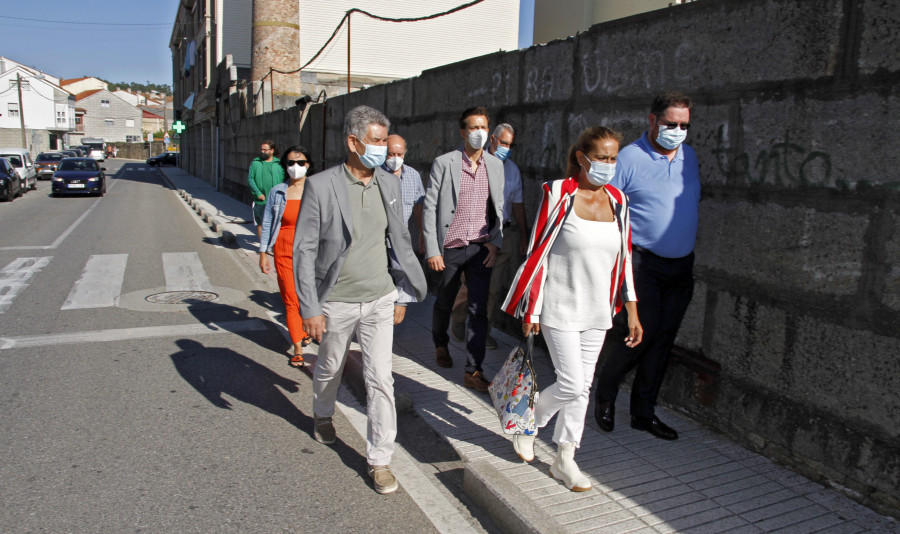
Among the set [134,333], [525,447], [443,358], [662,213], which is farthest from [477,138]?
[134,333]

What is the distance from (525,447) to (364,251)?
1449 mm

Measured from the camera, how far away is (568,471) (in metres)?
3.55

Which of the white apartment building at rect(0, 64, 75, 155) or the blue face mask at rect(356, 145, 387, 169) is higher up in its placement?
the white apartment building at rect(0, 64, 75, 155)

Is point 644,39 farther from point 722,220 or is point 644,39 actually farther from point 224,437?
point 224,437

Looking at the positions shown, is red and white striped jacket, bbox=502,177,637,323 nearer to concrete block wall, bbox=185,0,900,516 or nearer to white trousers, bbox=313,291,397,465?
white trousers, bbox=313,291,397,465

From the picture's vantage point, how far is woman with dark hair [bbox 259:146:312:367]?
5977mm

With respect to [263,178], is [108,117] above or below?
above

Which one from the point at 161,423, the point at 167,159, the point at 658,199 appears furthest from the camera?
the point at 167,159

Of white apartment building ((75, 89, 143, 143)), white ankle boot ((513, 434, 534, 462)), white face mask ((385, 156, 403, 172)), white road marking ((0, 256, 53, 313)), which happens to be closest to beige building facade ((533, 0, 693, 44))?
white face mask ((385, 156, 403, 172))

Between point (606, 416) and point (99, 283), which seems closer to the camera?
point (606, 416)

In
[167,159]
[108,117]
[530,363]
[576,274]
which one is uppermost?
[108,117]

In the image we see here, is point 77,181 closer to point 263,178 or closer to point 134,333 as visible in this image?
point 263,178

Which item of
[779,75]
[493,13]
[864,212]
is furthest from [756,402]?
[493,13]

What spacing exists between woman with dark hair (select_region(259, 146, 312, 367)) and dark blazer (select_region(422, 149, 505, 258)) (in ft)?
4.66
